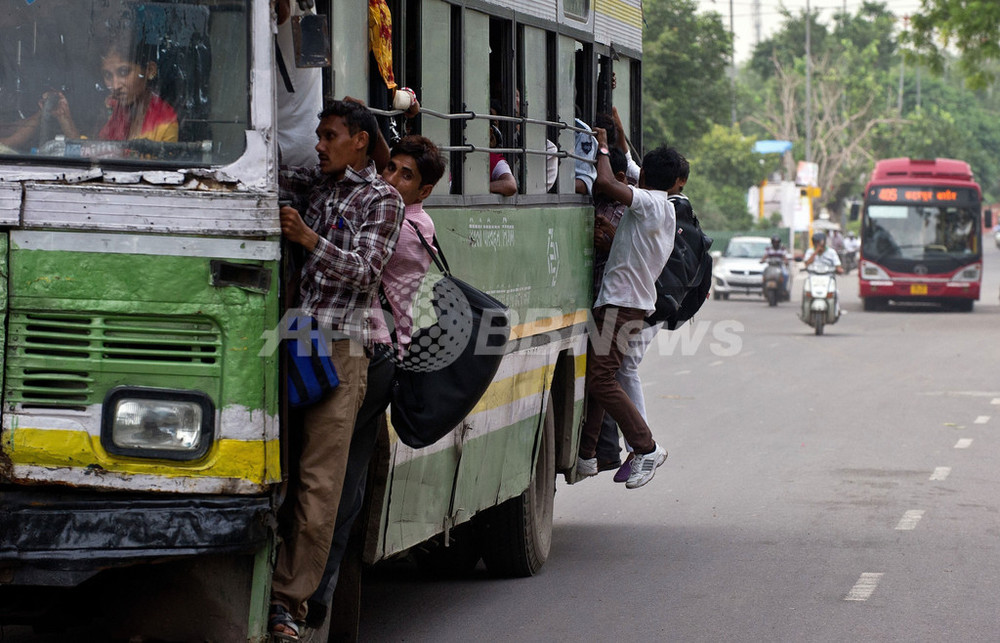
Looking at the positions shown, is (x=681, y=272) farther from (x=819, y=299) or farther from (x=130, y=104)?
(x=819, y=299)

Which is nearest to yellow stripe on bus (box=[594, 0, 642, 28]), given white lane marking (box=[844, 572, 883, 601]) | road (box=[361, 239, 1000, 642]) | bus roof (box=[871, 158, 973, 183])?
road (box=[361, 239, 1000, 642])

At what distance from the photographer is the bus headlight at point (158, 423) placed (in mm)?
4148

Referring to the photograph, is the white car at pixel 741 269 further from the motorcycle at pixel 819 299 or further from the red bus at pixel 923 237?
the motorcycle at pixel 819 299

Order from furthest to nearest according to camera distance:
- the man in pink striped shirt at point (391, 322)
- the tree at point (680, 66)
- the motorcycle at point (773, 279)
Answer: the tree at point (680, 66) < the motorcycle at point (773, 279) < the man in pink striped shirt at point (391, 322)

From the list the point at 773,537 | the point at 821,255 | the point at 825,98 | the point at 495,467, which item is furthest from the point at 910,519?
the point at 825,98

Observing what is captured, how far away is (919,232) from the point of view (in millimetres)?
33500

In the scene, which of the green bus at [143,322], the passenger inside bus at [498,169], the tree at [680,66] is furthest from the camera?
the tree at [680,66]

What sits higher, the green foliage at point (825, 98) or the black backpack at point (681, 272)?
the green foliage at point (825, 98)

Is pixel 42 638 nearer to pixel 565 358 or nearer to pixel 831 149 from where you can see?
pixel 565 358

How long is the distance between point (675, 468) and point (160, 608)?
7176 mm

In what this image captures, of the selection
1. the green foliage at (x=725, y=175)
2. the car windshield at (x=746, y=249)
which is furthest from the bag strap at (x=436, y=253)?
the green foliage at (x=725, y=175)

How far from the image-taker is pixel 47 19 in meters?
4.24

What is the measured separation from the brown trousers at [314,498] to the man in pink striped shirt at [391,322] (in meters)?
0.21

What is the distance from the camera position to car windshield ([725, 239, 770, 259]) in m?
37.7
